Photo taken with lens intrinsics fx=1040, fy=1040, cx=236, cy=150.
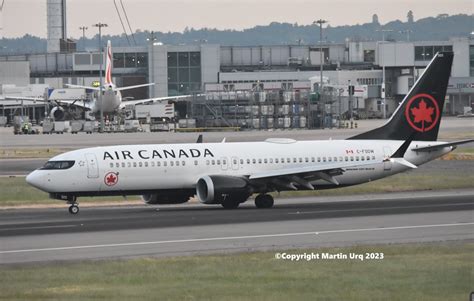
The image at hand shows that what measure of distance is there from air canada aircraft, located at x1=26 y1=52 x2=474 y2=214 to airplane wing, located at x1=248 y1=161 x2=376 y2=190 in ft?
0.14

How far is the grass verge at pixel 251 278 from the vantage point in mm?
22906

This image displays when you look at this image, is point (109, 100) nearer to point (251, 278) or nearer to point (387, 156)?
point (387, 156)

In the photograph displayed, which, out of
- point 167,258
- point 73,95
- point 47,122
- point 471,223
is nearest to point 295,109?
point 47,122

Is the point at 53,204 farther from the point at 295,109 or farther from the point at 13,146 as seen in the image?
the point at 295,109

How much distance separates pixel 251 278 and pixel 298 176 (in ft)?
70.1

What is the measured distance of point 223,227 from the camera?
3753 centimetres

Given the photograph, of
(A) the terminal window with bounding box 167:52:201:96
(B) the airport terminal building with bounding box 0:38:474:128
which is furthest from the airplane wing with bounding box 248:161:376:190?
(A) the terminal window with bounding box 167:52:201:96

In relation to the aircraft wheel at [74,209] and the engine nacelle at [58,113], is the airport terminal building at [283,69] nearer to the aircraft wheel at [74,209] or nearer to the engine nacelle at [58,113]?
the engine nacelle at [58,113]

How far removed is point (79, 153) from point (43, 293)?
22.2 m

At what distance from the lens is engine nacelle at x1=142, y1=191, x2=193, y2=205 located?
152 feet

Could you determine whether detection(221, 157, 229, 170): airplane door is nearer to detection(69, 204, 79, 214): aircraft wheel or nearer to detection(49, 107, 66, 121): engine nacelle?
detection(69, 204, 79, 214): aircraft wheel

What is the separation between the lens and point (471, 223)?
124ft

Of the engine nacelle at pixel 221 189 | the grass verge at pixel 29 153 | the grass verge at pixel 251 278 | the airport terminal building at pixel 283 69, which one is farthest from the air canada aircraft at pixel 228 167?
the airport terminal building at pixel 283 69


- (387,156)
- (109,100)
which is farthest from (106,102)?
(387,156)
